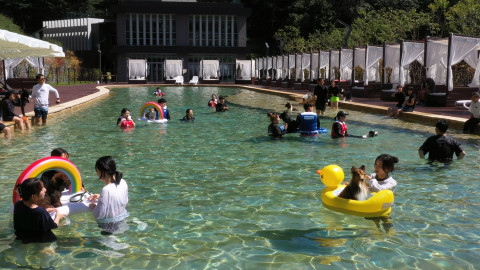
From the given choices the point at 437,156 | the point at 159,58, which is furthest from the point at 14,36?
the point at 159,58

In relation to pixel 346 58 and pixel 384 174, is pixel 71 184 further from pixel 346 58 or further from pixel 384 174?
pixel 346 58

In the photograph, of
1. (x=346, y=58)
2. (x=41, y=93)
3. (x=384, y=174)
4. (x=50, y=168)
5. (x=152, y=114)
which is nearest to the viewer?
(x=50, y=168)

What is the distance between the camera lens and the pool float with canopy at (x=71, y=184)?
18.7 ft

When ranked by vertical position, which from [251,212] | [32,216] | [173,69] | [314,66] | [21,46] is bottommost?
[251,212]

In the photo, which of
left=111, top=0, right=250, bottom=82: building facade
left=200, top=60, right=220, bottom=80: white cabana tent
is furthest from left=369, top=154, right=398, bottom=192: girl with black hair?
left=111, top=0, right=250, bottom=82: building facade

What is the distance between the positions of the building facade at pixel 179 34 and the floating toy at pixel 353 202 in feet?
194

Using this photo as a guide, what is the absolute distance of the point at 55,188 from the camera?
6.00m

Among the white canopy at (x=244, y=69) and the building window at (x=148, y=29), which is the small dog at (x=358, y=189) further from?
the building window at (x=148, y=29)

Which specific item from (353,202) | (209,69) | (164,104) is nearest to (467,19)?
(209,69)

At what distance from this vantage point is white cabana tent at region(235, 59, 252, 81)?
5953 cm

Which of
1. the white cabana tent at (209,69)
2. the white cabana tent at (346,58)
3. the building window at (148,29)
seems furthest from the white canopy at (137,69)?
the white cabana tent at (346,58)

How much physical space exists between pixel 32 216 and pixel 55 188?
990 millimetres

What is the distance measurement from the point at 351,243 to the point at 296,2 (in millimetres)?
71222

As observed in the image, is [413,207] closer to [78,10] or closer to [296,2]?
[296,2]
